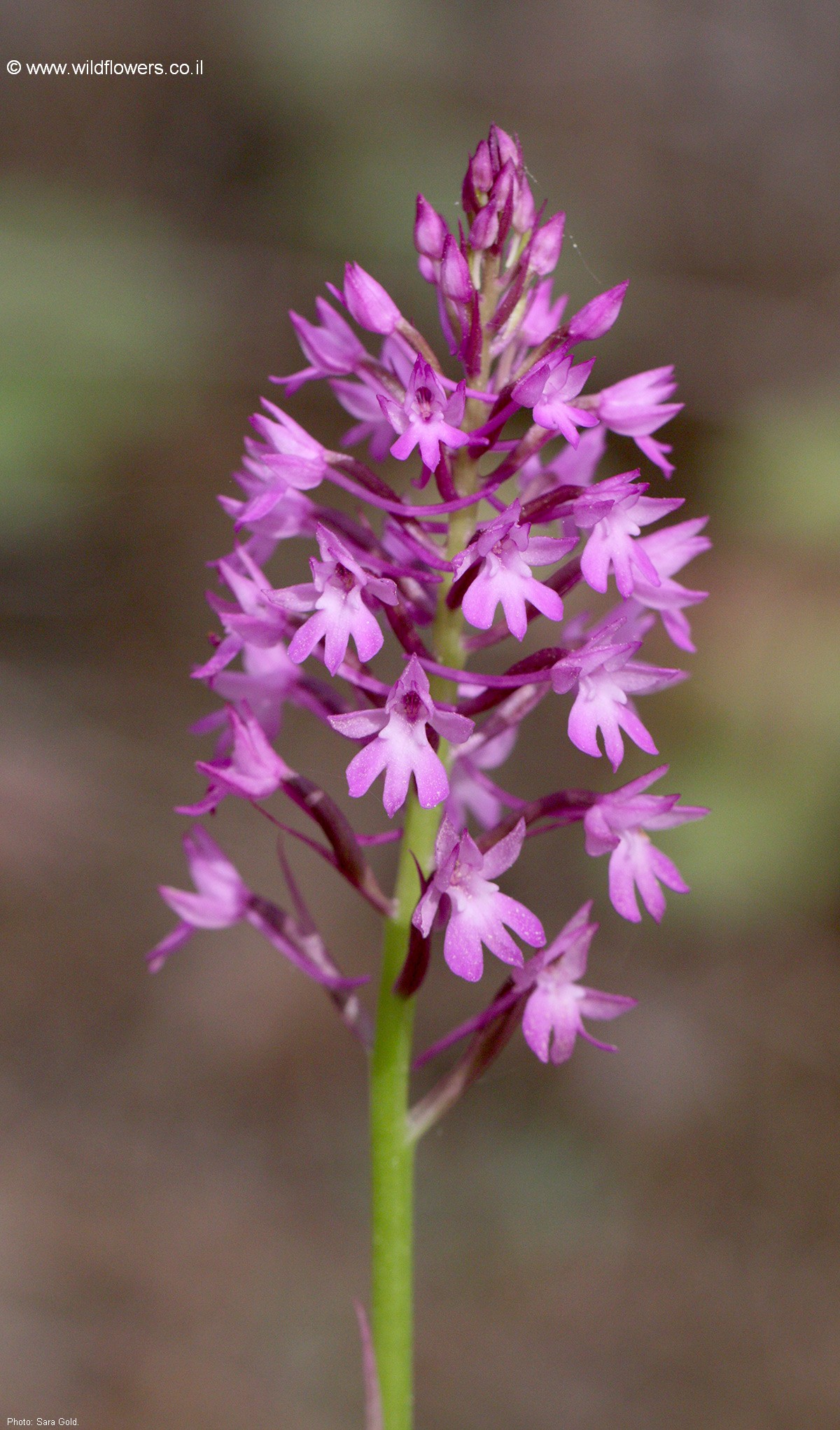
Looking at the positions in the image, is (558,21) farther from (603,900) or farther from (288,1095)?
(288,1095)

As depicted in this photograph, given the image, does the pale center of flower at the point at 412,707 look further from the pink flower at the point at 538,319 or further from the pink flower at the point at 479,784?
the pink flower at the point at 538,319

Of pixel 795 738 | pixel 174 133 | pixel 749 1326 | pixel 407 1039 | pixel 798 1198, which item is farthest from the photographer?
pixel 174 133

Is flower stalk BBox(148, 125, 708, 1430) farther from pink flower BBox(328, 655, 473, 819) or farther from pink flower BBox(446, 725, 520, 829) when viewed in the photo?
pink flower BBox(446, 725, 520, 829)

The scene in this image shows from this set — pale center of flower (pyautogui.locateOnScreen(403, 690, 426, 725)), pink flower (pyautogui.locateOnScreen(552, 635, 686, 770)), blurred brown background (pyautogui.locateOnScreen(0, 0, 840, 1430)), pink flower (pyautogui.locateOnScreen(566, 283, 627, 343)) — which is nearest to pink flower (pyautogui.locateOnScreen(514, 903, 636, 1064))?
pink flower (pyautogui.locateOnScreen(552, 635, 686, 770))

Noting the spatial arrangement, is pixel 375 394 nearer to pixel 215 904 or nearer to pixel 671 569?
pixel 671 569

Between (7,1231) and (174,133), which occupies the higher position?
(174,133)

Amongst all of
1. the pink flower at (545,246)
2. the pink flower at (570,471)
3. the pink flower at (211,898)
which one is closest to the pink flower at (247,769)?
the pink flower at (211,898)

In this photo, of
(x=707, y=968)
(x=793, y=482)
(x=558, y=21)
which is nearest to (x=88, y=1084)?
(x=707, y=968)
